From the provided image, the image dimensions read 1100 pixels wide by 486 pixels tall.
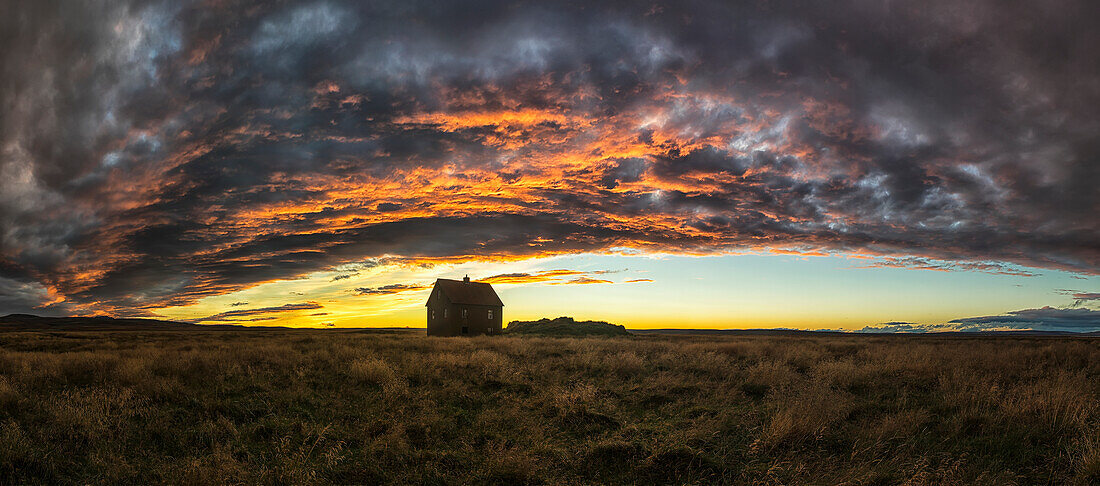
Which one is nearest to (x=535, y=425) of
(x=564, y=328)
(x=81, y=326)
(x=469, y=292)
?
(x=469, y=292)

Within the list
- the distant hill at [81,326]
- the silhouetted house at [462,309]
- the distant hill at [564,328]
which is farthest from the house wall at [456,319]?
Result: the distant hill at [81,326]

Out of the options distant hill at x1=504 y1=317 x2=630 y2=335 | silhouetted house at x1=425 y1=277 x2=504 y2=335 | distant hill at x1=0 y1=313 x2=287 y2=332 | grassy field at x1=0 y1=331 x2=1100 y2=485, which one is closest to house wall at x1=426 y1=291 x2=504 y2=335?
silhouetted house at x1=425 y1=277 x2=504 y2=335

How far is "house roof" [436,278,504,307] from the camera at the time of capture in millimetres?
44938

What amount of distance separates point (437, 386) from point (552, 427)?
403cm

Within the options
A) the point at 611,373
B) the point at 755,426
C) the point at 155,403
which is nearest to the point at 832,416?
the point at 755,426

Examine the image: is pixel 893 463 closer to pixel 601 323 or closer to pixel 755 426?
pixel 755 426

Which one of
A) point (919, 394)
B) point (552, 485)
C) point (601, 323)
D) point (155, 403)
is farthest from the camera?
point (601, 323)

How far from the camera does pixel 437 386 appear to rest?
1143 centimetres

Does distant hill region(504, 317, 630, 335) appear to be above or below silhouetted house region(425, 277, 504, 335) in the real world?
below

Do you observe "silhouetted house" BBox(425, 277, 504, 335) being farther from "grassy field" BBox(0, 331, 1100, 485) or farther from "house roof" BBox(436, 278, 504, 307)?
"grassy field" BBox(0, 331, 1100, 485)

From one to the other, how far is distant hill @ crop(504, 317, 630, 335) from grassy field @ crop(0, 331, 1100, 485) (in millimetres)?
39536

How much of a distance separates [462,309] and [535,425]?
37.1m

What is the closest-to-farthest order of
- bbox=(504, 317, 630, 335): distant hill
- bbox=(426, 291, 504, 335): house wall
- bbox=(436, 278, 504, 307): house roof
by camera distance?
bbox=(426, 291, 504, 335): house wall, bbox=(436, 278, 504, 307): house roof, bbox=(504, 317, 630, 335): distant hill

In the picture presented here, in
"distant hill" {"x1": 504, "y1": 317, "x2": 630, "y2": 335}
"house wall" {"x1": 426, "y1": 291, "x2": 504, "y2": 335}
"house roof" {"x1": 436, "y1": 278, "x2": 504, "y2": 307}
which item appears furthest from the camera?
"distant hill" {"x1": 504, "y1": 317, "x2": 630, "y2": 335}
